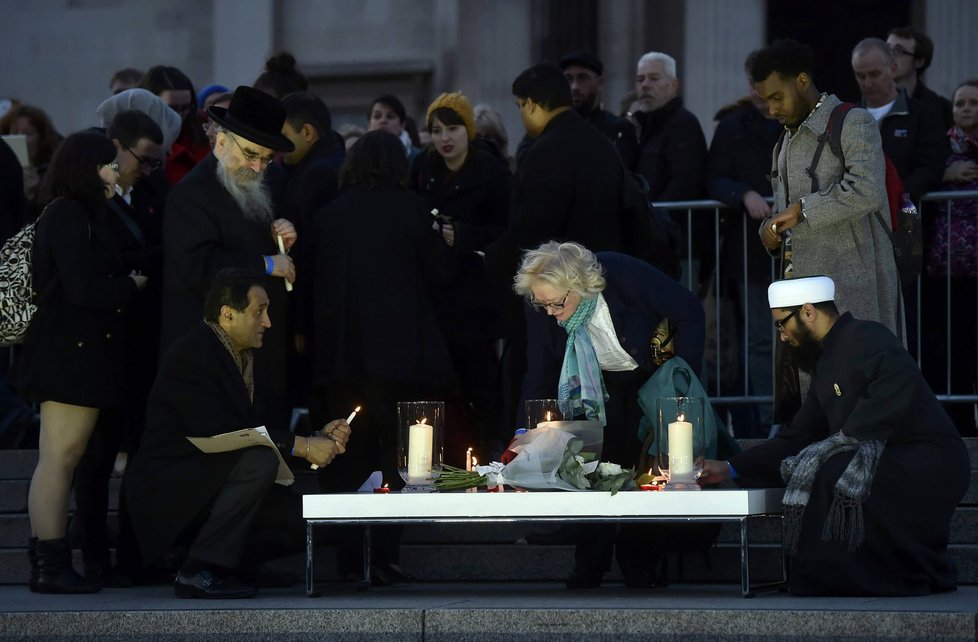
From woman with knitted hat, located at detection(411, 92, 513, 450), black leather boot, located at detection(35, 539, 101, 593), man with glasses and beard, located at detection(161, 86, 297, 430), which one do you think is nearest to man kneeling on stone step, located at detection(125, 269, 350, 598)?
black leather boot, located at detection(35, 539, 101, 593)

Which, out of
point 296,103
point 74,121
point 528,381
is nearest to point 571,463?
point 528,381

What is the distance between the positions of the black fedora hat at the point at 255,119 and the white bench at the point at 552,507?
1923 mm

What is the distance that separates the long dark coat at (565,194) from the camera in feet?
30.0

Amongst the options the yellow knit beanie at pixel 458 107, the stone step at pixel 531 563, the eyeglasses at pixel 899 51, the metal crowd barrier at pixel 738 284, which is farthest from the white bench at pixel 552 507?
the eyeglasses at pixel 899 51

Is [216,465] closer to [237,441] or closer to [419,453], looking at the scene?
[237,441]

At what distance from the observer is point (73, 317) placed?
28.4 feet

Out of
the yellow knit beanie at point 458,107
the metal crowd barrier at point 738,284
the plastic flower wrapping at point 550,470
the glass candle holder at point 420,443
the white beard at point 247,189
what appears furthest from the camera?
the metal crowd barrier at point 738,284

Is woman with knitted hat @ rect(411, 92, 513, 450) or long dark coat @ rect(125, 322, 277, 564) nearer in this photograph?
long dark coat @ rect(125, 322, 277, 564)

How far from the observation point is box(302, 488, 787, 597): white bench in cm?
739

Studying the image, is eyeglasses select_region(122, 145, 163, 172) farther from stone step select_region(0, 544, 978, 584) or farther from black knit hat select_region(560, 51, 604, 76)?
black knit hat select_region(560, 51, 604, 76)

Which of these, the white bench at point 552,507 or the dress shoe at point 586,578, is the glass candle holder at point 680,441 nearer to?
the white bench at point 552,507

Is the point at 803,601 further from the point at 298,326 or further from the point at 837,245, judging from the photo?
the point at 298,326

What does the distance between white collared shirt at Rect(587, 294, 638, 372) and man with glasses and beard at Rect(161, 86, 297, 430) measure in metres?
1.47

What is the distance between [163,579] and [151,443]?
767 mm
